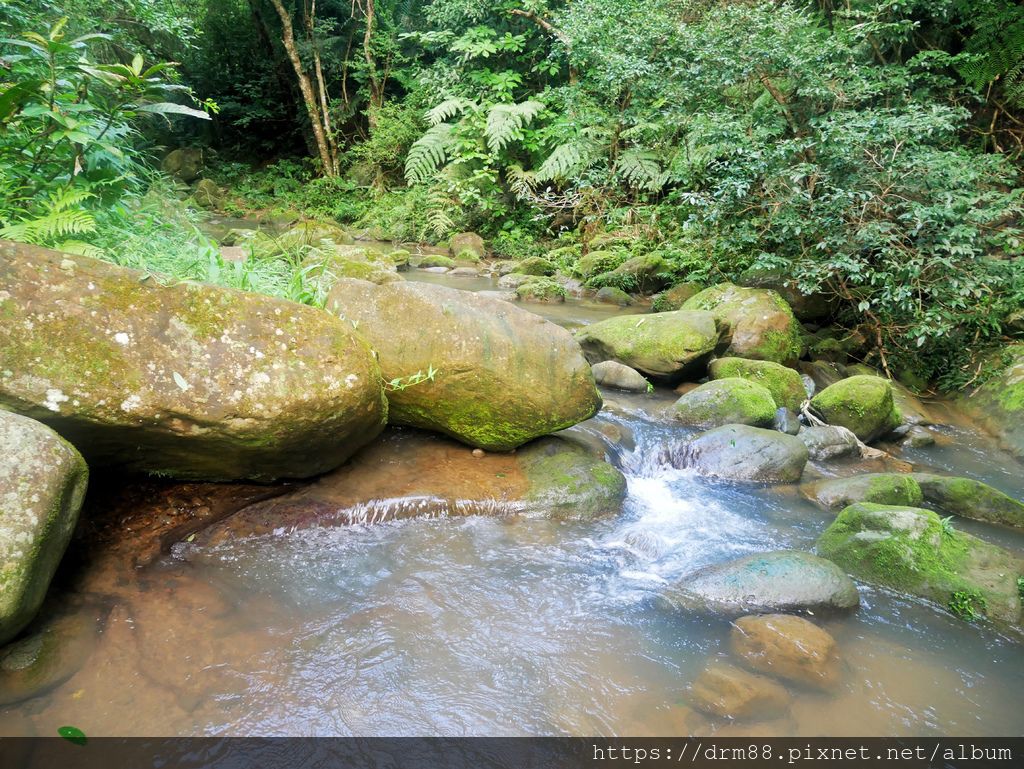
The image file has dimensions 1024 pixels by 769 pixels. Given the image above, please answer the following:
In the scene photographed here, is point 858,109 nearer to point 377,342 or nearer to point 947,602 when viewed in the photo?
point 947,602

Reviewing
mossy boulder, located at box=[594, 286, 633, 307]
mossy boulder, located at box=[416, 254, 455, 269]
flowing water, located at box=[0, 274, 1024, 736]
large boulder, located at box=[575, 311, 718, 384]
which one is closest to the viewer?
flowing water, located at box=[0, 274, 1024, 736]

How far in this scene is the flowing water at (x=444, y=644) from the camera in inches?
95.7

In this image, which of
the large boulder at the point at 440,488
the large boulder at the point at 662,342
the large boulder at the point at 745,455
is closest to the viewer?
the large boulder at the point at 440,488

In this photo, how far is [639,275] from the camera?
11.0 metres

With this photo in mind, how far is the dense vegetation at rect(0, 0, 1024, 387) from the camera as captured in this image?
335 cm

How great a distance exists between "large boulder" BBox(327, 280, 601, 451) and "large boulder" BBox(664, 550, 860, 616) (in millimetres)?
1491

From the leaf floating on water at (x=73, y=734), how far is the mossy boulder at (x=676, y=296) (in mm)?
8827

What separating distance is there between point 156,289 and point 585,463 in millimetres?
3066

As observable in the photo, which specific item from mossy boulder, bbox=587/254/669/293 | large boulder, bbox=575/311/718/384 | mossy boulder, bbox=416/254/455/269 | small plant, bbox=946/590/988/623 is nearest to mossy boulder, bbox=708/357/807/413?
large boulder, bbox=575/311/718/384

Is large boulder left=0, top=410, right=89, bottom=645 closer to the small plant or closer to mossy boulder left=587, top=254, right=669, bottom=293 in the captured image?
the small plant

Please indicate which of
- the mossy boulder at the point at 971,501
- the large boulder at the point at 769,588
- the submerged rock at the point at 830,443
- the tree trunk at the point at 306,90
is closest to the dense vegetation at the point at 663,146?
the tree trunk at the point at 306,90

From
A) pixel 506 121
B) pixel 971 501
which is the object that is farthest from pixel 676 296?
pixel 506 121

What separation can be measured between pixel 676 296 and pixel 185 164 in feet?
64.9

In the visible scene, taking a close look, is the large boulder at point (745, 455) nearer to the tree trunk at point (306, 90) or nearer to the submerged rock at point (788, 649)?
the submerged rock at point (788, 649)
